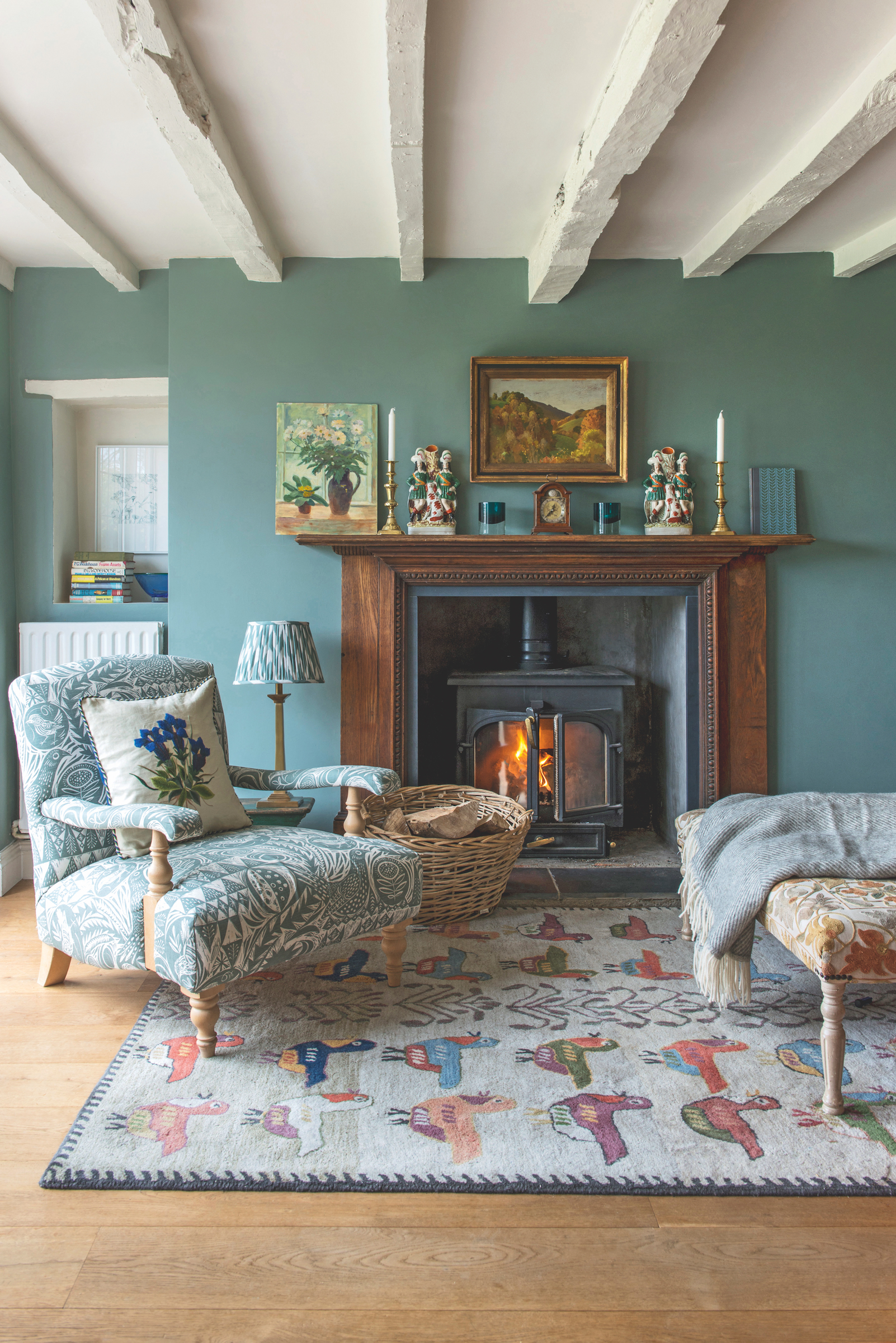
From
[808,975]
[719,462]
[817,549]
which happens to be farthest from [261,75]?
[808,975]

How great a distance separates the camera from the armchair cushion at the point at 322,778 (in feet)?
7.63

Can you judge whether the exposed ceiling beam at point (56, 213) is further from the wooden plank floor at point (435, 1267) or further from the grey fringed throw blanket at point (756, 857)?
the grey fringed throw blanket at point (756, 857)

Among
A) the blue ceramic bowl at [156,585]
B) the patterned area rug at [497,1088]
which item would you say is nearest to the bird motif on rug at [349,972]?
the patterned area rug at [497,1088]

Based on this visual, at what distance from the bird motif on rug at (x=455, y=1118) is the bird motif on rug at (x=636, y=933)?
1.04 m

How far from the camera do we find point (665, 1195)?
147 cm

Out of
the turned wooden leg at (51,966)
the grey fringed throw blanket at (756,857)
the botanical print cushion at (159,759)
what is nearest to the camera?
the grey fringed throw blanket at (756,857)

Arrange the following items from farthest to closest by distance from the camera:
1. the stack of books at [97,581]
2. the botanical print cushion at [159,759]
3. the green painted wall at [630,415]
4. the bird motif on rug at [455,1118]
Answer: the stack of books at [97,581], the green painted wall at [630,415], the botanical print cushion at [159,759], the bird motif on rug at [455,1118]

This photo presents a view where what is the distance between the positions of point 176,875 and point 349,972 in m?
0.66

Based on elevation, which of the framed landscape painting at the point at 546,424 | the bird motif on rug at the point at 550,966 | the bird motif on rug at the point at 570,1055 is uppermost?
the framed landscape painting at the point at 546,424

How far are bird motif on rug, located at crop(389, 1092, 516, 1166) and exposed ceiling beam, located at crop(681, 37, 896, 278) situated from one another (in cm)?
255

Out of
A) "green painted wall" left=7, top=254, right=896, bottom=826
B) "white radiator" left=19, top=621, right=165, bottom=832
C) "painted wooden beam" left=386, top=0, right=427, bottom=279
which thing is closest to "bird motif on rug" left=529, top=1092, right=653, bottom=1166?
"green painted wall" left=7, top=254, right=896, bottom=826

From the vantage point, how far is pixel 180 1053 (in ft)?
6.30

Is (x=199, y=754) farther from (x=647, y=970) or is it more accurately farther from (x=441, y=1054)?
(x=647, y=970)

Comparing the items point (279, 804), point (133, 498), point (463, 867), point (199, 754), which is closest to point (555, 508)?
point (463, 867)
